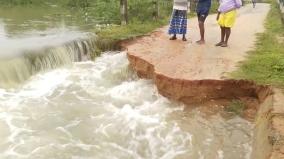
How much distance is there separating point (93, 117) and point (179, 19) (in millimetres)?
4163

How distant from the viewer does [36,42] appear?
11.7 metres

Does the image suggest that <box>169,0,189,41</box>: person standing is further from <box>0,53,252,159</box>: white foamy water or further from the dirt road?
<box>0,53,252,159</box>: white foamy water

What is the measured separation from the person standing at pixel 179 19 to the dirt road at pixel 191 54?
255mm

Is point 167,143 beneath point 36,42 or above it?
beneath

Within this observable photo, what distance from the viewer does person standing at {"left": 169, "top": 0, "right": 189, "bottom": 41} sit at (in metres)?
10.9

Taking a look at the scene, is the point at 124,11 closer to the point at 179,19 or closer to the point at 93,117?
the point at 179,19

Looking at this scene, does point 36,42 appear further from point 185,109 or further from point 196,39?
point 185,109

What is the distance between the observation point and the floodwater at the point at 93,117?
22.3ft

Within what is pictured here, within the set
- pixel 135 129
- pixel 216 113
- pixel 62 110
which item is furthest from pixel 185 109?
pixel 62 110

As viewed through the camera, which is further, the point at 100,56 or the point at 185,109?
the point at 100,56

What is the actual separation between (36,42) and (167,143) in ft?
19.8

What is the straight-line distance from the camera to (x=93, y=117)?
8.13 m

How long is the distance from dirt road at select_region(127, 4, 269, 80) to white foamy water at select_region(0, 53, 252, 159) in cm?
56

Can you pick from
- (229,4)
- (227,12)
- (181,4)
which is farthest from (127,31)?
(229,4)
